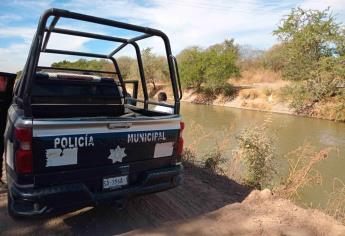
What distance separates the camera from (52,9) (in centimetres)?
331

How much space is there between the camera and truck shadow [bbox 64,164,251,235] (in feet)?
13.7

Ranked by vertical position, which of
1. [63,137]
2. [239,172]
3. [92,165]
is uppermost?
[63,137]

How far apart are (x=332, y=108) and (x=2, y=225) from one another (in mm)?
26111

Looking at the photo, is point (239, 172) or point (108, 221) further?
point (239, 172)

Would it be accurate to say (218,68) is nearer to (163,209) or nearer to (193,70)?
(193,70)

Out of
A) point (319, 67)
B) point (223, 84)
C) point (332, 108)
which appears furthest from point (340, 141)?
point (223, 84)

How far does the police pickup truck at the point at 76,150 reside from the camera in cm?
321

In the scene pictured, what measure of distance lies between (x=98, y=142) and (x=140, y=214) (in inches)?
57.1

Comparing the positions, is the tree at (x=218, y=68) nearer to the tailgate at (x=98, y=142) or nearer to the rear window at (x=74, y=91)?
the rear window at (x=74, y=91)

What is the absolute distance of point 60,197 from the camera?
3367 mm

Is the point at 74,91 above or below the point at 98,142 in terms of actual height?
above

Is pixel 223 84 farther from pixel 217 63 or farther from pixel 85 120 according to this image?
pixel 85 120

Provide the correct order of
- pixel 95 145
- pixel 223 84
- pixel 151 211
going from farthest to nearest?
pixel 223 84, pixel 151 211, pixel 95 145

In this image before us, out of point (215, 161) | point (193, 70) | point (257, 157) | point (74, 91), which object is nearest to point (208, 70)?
point (193, 70)
